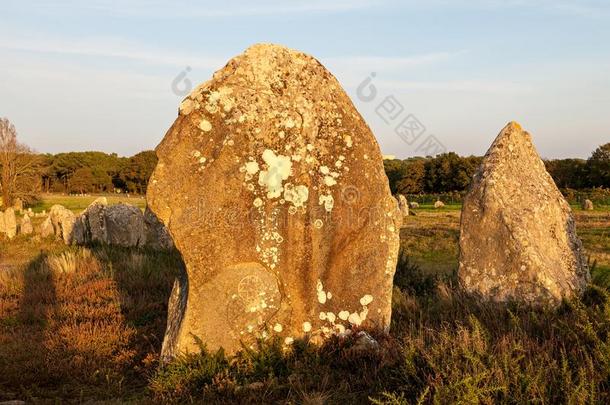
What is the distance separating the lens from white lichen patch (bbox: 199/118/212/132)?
5.97 meters

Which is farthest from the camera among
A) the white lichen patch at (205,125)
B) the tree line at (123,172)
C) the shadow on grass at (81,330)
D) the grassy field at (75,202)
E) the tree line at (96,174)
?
the tree line at (96,174)

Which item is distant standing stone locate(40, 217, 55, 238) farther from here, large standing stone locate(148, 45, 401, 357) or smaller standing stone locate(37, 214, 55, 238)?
large standing stone locate(148, 45, 401, 357)

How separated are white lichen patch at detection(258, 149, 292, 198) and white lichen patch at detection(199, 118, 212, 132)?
0.66 meters

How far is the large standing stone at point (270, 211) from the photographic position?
581 centimetres

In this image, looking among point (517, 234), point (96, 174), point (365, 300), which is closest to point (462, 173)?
point (96, 174)

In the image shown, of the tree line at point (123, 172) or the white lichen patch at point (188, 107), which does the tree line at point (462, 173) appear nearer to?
the tree line at point (123, 172)

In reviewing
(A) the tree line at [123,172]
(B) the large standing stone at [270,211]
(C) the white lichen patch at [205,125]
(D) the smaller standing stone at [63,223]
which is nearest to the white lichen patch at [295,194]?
(B) the large standing stone at [270,211]

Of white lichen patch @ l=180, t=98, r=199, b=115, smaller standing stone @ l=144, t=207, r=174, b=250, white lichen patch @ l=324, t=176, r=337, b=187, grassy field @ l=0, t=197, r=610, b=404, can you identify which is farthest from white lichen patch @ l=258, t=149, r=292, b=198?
smaller standing stone @ l=144, t=207, r=174, b=250

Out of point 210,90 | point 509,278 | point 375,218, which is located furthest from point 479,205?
point 210,90

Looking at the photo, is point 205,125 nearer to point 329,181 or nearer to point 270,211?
point 270,211

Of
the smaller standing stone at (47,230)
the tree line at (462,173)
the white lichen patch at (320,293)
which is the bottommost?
the smaller standing stone at (47,230)

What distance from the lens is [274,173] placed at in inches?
238

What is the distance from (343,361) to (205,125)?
9.52 feet

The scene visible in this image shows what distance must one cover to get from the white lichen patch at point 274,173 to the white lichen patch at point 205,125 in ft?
2.18
